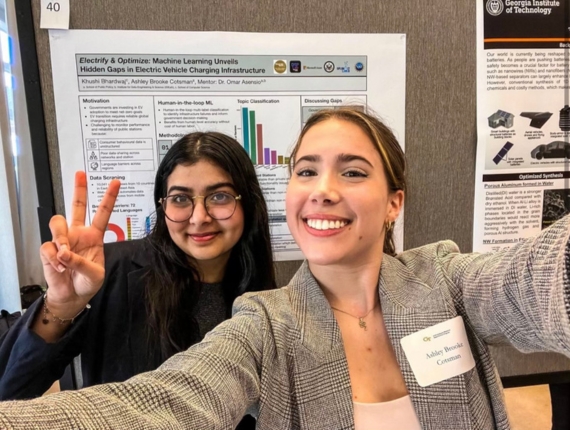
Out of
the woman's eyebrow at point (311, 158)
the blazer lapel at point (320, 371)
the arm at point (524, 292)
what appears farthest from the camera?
the woman's eyebrow at point (311, 158)

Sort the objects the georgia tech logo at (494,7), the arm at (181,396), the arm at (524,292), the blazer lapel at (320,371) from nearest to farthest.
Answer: the arm at (181,396)
the arm at (524,292)
the blazer lapel at (320,371)
the georgia tech logo at (494,7)

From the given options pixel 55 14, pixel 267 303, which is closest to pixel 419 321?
pixel 267 303

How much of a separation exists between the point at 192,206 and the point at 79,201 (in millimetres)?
232

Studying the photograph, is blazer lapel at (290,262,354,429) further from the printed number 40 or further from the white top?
the printed number 40

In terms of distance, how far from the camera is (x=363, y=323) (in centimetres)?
75

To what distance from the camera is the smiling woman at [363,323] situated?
542 mm

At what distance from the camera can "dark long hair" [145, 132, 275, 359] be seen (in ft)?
2.98

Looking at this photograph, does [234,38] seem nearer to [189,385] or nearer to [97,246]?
[97,246]

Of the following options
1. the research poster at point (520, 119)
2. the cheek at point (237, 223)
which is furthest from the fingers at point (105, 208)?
the research poster at point (520, 119)

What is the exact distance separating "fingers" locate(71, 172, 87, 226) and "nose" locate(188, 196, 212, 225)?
0.72ft

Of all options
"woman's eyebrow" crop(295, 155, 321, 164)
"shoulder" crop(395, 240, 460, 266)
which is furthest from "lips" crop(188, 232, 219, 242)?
"shoulder" crop(395, 240, 460, 266)

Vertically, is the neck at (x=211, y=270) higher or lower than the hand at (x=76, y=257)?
lower

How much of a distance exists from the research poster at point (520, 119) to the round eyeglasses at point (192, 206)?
28.4 inches

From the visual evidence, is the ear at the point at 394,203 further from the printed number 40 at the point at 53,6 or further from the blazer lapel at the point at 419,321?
the printed number 40 at the point at 53,6
